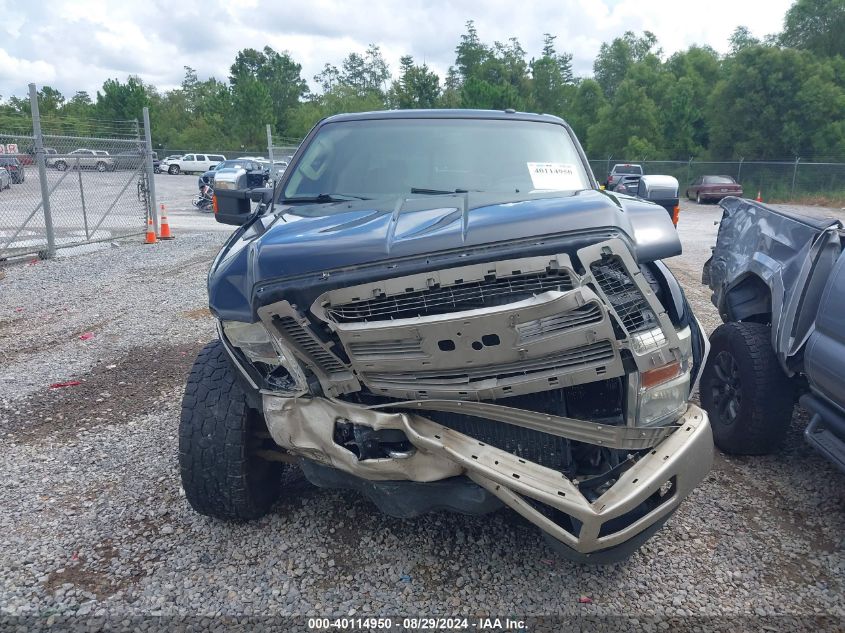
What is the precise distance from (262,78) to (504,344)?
274 feet

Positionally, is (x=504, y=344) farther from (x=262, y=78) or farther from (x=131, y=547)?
(x=262, y=78)

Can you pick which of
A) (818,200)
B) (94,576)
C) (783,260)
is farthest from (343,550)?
(818,200)

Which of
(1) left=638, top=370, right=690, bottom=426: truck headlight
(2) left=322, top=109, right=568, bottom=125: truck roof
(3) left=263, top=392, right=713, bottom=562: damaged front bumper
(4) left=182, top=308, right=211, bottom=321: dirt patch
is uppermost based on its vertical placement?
(2) left=322, top=109, right=568, bottom=125: truck roof

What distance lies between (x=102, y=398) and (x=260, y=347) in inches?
107

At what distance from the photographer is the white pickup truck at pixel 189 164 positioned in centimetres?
4462

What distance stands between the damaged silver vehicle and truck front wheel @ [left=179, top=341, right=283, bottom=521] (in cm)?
266

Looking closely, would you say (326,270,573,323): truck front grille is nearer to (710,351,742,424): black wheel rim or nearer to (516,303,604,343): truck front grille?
(516,303,604,343): truck front grille

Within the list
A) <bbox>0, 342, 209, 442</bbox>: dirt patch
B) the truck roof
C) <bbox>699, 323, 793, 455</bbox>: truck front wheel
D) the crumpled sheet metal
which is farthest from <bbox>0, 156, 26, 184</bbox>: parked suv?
<bbox>699, 323, 793, 455</bbox>: truck front wheel

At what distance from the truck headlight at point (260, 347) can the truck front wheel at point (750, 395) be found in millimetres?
2595

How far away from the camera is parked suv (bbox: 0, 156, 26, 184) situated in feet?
32.9

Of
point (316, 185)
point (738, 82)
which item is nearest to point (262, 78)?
point (738, 82)

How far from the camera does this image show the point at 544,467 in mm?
2354

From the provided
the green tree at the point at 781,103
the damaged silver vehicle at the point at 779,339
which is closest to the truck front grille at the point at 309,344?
the damaged silver vehicle at the point at 779,339

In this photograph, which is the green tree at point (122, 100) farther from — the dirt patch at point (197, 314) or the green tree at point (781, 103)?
the dirt patch at point (197, 314)
